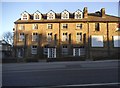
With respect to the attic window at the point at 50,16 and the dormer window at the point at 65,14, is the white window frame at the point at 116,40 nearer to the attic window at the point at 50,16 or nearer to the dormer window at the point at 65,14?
the dormer window at the point at 65,14

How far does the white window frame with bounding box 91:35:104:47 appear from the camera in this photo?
30.3 metres

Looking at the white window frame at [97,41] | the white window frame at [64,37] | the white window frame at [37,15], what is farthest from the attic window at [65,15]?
the white window frame at [97,41]

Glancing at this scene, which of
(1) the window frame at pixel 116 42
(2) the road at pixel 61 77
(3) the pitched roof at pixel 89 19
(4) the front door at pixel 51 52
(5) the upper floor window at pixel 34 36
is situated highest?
(3) the pitched roof at pixel 89 19

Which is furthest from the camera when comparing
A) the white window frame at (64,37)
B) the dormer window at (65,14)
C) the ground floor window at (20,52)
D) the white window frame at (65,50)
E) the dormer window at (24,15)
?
the dormer window at (65,14)

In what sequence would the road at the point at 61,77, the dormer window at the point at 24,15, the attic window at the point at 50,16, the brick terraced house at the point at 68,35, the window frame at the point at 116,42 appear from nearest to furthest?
Result: the road at the point at 61,77 < the window frame at the point at 116,42 < the brick terraced house at the point at 68,35 < the dormer window at the point at 24,15 < the attic window at the point at 50,16

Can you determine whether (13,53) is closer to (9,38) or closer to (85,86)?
(9,38)

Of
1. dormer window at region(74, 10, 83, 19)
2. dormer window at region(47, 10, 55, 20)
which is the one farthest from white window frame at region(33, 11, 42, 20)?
dormer window at region(74, 10, 83, 19)

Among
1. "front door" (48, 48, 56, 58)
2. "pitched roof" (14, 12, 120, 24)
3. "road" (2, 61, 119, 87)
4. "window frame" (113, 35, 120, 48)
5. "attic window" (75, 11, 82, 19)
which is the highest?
"attic window" (75, 11, 82, 19)

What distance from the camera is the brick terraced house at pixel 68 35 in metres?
30.2

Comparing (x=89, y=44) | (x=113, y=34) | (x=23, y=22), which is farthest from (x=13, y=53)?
(x=113, y=34)

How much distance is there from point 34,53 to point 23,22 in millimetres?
4639

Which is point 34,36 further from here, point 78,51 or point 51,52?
point 78,51

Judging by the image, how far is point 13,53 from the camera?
95.3 ft

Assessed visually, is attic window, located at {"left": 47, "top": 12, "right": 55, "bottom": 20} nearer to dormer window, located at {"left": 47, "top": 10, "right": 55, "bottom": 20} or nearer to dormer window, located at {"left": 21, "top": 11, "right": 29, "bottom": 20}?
dormer window, located at {"left": 47, "top": 10, "right": 55, "bottom": 20}
